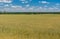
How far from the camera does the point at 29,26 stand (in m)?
0.91

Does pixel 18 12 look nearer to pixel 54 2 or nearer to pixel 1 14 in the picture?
pixel 1 14

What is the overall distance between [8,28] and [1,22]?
0.28 ft

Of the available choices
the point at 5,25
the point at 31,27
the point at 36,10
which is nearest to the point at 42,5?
the point at 36,10

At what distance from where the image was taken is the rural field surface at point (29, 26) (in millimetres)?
821

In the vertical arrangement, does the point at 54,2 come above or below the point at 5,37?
above

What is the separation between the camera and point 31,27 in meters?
0.90

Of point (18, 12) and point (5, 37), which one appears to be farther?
point (18, 12)

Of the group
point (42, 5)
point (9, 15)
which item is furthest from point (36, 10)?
point (9, 15)

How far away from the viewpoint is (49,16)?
0.93 metres

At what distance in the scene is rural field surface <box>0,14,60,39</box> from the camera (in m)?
0.82

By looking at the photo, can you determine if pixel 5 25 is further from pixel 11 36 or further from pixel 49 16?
pixel 49 16

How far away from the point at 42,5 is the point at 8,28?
0.83 ft

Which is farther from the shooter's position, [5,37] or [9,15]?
[9,15]

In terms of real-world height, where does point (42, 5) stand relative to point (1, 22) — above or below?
above
